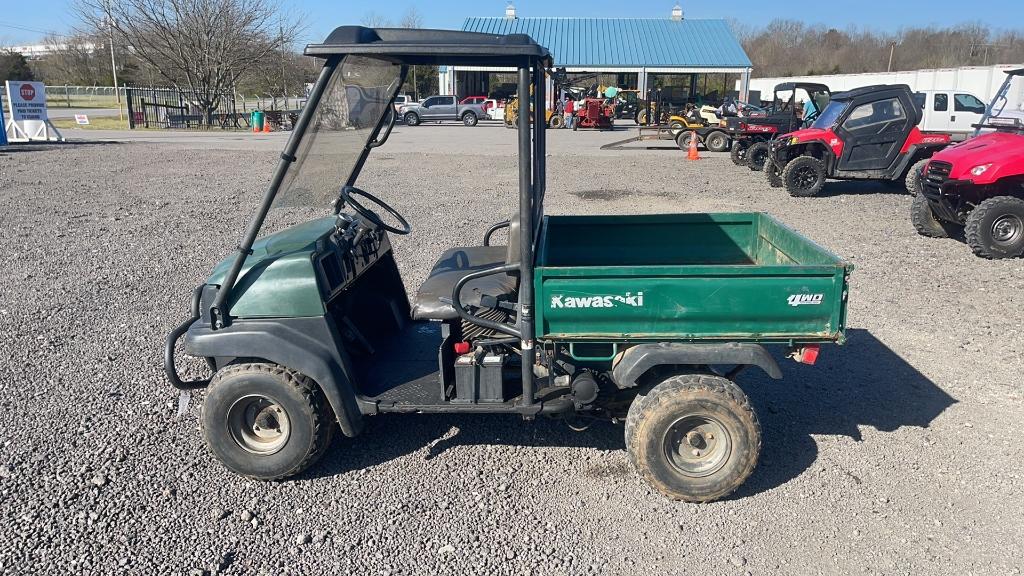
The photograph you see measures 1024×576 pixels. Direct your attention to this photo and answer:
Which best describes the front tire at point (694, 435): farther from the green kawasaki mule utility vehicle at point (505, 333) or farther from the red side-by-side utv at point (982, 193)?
the red side-by-side utv at point (982, 193)

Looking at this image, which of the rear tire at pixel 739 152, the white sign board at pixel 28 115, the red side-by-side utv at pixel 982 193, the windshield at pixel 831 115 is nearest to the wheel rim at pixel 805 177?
the windshield at pixel 831 115

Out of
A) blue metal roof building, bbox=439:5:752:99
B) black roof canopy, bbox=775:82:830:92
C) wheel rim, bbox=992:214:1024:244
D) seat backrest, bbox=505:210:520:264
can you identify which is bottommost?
wheel rim, bbox=992:214:1024:244

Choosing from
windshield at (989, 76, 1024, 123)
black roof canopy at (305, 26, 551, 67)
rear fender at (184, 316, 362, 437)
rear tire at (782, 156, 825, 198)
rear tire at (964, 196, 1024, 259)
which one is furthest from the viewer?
rear tire at (782, 156, 825, 198)

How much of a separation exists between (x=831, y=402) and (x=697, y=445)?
148cm

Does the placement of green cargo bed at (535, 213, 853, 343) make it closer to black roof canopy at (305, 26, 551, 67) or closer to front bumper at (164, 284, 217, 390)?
black roof canopy at (305, 26, 551, 67)

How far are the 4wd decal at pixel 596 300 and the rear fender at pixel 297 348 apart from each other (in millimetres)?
1064

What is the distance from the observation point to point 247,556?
3.09 metres

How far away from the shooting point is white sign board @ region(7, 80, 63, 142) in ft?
72.3

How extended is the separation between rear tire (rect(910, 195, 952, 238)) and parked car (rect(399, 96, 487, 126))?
27.6 meters

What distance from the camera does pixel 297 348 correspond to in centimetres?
337

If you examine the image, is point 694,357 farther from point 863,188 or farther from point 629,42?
point 629,42

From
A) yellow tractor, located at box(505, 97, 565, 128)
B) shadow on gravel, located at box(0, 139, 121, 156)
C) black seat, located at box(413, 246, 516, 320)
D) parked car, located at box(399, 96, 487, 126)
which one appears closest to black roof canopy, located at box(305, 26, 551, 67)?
black seat, located at box(413, 246, 516, 320)

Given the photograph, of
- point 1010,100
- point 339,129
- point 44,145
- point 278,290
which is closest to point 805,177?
point 1010,100

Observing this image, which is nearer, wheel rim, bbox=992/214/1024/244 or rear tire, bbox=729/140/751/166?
wheel rim, bbox=992/214/1024/244
